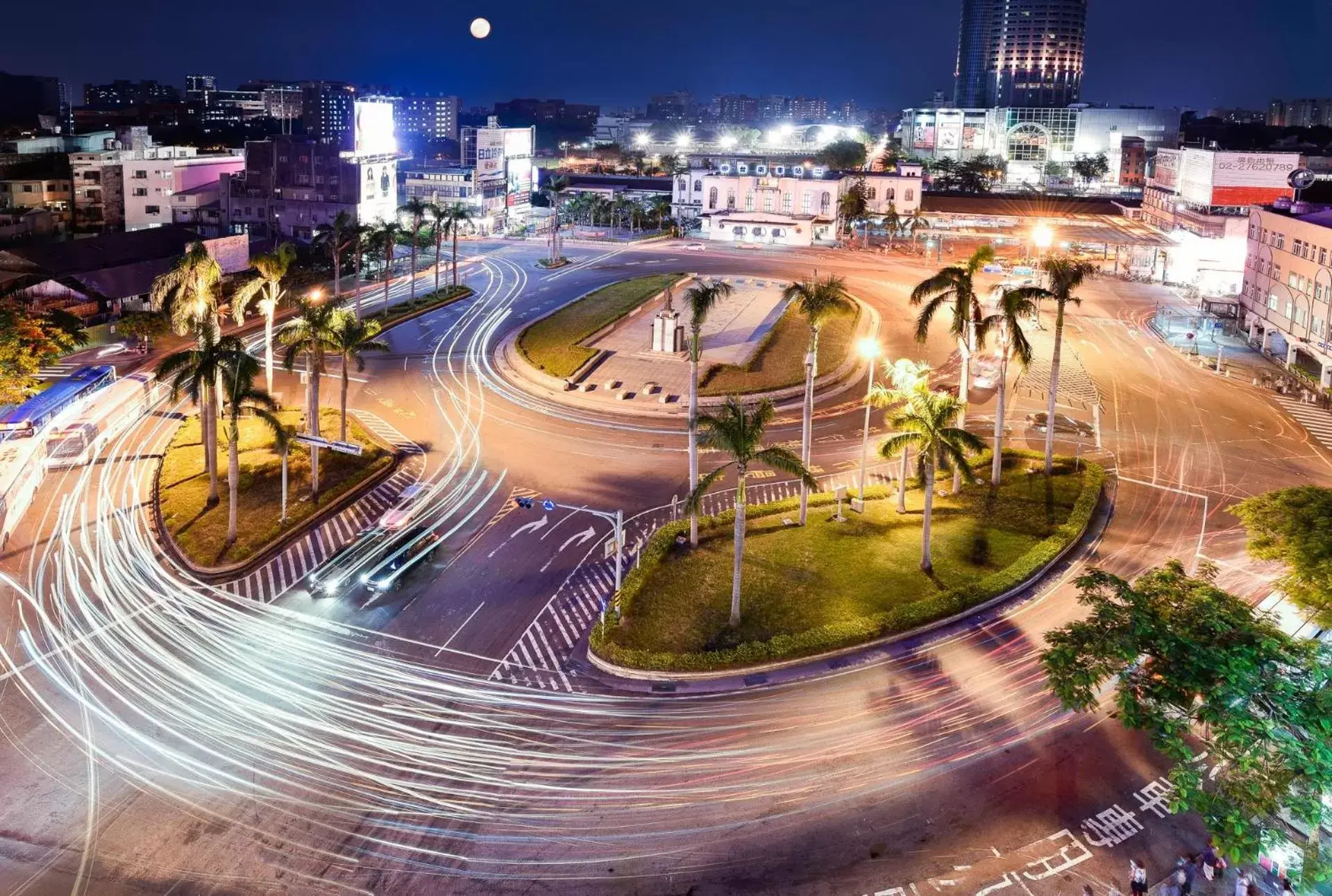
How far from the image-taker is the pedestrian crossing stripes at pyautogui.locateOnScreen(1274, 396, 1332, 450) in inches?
2051

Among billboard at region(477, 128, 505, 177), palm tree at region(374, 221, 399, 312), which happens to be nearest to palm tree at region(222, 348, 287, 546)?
palm tree at region(374, 221, 399, 312)

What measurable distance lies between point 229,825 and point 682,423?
33.6 metres

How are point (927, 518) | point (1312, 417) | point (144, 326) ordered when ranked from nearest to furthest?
point (927, 518), point (1312, 417), point (144, 326)

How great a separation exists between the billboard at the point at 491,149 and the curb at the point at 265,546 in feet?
346

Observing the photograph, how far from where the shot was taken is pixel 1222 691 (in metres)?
19.8

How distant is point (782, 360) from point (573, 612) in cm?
3486

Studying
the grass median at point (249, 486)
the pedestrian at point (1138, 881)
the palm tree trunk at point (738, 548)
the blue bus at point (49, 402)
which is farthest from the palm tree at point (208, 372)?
the pedestrian at point (1138, 881)

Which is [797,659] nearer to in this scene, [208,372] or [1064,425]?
[208,372]

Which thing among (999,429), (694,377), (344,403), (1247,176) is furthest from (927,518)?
(1247,176)

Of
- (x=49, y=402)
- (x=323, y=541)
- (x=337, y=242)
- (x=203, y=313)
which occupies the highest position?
(x=337, y=242)

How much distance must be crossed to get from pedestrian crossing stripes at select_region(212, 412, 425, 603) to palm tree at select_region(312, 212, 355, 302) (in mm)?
32339

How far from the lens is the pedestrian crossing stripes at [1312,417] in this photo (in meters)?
52.1

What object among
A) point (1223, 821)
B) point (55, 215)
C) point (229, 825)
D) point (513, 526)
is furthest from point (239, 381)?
point (55, 215)

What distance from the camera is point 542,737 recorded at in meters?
27.2
